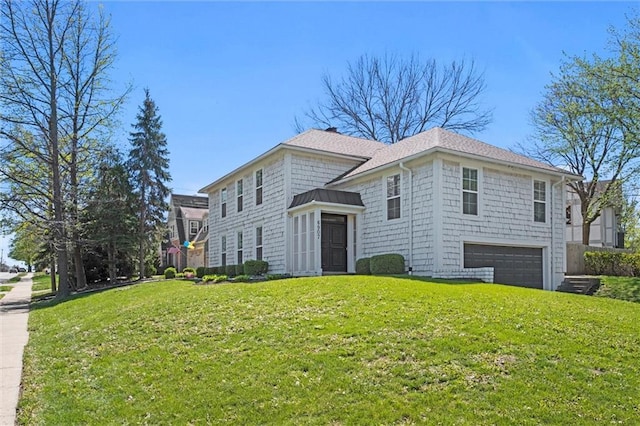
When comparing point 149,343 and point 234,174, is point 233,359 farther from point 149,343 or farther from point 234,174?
point 234,174

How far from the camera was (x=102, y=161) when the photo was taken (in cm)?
2719

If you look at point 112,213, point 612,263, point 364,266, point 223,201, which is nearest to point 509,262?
point 364,266

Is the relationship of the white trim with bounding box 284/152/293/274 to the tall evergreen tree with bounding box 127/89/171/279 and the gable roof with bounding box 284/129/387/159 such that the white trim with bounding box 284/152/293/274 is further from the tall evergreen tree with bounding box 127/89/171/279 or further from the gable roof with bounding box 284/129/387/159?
the tall evergreen tree with bounding box 127/89/171/279

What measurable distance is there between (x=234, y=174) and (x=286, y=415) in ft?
61.3

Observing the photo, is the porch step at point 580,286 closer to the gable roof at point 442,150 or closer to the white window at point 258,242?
the gable roof at point 442,150

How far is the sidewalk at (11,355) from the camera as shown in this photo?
702 cm

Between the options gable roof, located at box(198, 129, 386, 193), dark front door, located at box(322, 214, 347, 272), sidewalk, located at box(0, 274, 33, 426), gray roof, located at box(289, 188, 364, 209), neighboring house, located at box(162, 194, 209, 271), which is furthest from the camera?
neighboring house, located at box(162, 194, 209, 271)

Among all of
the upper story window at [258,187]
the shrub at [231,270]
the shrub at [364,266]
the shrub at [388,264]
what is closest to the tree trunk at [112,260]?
the shrub at [231,270]

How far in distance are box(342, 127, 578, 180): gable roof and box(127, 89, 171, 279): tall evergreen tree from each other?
16.6m

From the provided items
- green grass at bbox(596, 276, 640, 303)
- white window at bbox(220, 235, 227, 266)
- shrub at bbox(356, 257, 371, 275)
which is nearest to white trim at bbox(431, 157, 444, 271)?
shrub at bbox(356, 257, 371, 275)

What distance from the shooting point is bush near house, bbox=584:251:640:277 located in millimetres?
21894

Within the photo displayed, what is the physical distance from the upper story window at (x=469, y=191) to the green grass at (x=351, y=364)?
5242 millimetres

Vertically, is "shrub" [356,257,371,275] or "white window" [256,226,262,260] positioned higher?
"white window" [256,226,262,260]

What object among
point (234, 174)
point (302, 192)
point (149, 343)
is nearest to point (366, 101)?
point (234, 174)
